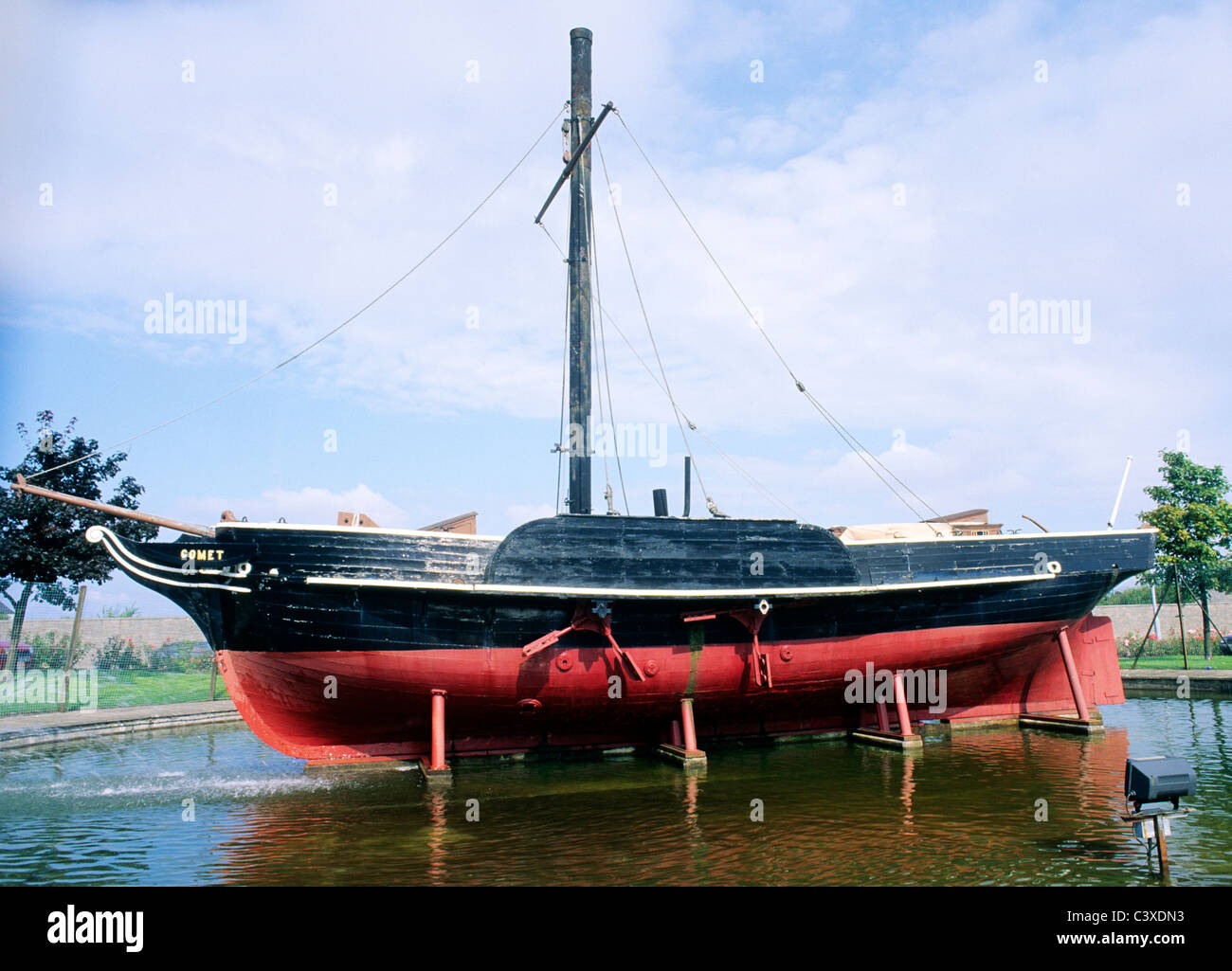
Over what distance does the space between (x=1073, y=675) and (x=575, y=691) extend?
11353mm

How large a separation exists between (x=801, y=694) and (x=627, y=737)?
145 inches

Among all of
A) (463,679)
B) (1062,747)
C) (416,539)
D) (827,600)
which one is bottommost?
(1062,747)

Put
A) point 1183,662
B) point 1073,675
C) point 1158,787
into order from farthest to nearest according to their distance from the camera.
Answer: point 1183,662, point 1073,675, point 1158,787

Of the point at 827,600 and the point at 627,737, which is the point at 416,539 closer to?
the point at 627,737

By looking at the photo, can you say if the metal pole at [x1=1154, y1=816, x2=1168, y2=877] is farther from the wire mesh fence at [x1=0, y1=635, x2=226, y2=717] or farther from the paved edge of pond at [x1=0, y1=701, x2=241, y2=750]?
the wire mesh fence at [x1=0, y1=635, x2=226, y2=717]

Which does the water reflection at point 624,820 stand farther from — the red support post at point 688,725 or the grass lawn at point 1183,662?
the grass lawn at point 1183,662

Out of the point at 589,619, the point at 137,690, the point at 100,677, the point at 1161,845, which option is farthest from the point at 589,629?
the point at 100,677

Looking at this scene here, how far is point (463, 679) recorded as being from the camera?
45.7ft

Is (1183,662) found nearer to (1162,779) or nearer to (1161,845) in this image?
(1161,845)

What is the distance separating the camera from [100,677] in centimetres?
2617

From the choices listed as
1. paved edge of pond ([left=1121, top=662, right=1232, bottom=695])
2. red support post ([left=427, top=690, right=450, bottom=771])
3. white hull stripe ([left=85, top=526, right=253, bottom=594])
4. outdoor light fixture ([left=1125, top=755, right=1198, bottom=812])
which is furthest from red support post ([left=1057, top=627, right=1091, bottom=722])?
white hull stripe ([left=85, top=526, right=253, bottom=594])

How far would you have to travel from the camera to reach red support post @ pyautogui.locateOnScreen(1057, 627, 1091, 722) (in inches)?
679
